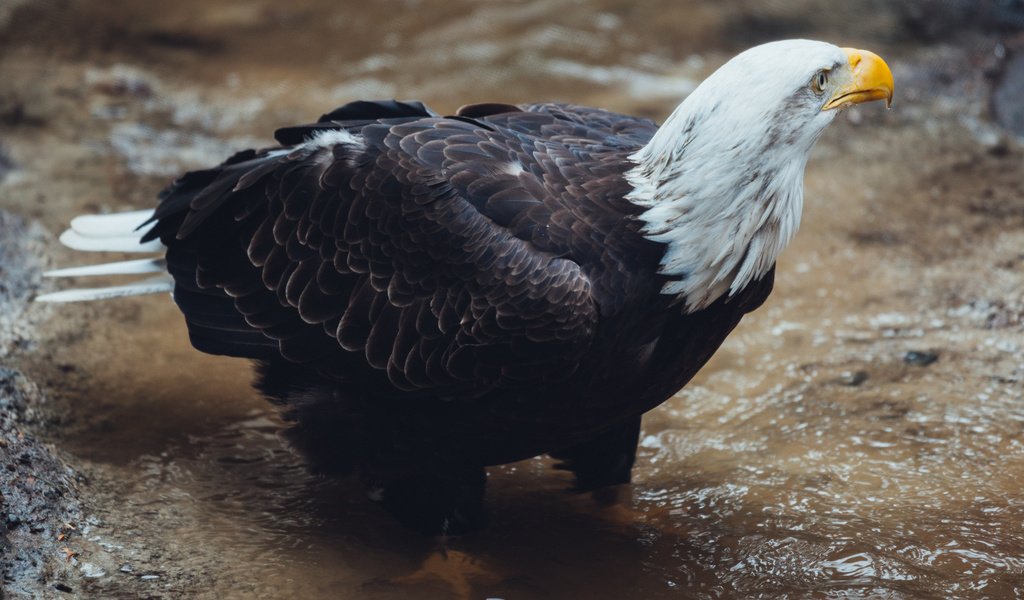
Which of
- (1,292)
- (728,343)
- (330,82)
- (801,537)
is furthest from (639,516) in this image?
(330,82)

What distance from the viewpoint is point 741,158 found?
3367mm

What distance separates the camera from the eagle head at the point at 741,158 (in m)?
3.34

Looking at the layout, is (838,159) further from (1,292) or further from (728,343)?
(1,292)

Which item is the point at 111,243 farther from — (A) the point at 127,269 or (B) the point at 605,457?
(B) the point at 605,457

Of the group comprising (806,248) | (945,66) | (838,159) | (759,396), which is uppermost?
(945,66)

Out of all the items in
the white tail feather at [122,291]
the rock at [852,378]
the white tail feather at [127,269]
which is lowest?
the rock at [852,378]

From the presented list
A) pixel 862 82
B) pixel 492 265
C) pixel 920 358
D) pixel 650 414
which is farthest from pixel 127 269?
pixel 920 358

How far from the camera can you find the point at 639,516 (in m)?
4.09

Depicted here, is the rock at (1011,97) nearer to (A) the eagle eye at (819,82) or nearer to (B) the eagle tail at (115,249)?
(A) the eagle eye at (819,82)

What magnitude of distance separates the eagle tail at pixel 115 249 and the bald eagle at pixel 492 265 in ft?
1.07

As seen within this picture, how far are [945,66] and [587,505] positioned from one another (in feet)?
14.7

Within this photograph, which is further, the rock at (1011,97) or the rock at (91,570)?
the rock at (1011,97)

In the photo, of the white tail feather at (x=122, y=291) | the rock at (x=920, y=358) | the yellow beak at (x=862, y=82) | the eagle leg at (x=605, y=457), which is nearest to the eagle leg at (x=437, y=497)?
the eagle leg at (x=605, y=457)

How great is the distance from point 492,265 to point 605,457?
3.28 ft
